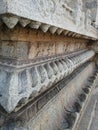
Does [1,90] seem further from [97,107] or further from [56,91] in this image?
[97,107]

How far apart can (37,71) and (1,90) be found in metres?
0.20

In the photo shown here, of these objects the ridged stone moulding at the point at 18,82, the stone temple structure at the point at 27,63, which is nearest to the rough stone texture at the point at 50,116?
the stone temple structure at the point at 27,63

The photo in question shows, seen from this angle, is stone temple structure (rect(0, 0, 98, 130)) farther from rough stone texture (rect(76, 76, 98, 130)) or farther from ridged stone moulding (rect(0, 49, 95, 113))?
rough stone texture (rect(76, 76, 98, 130))

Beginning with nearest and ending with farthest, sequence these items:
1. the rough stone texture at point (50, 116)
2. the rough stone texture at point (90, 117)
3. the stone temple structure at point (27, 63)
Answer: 1. the stone temple structure at point (27, 63)
2. the rough stone texture at point (50, 116)
3. the rough stone texture at point (90, 117)

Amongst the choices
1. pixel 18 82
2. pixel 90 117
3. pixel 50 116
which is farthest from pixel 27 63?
pixel 90 117

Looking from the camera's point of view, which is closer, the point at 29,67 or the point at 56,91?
the point at 29,67

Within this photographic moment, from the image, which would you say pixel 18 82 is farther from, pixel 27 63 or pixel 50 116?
pixel 50 116

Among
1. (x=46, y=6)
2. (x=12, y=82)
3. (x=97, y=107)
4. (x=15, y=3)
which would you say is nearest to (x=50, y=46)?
(x=46, y=6)

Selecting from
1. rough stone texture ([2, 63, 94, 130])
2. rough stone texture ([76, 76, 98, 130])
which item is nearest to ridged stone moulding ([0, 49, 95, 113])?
rough stone texture ([2, 63, 94, 130])

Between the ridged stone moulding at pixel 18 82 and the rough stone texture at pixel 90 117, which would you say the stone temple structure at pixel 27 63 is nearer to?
the ridged stone moulding at pixel 18 82

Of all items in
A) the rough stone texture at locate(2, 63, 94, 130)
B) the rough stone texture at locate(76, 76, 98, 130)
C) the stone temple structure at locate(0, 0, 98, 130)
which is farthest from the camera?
the rough stone texture at locate(76, 76, 98, 130)

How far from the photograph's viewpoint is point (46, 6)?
817 millimetres

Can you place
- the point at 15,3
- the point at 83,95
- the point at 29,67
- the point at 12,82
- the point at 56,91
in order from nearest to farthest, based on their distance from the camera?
1. the point at 15,3
2. the point at 12,82
3. the point at 29,67
4. the point at 56,91
5. the point at 83,95

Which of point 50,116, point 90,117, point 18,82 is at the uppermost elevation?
point 18,82
